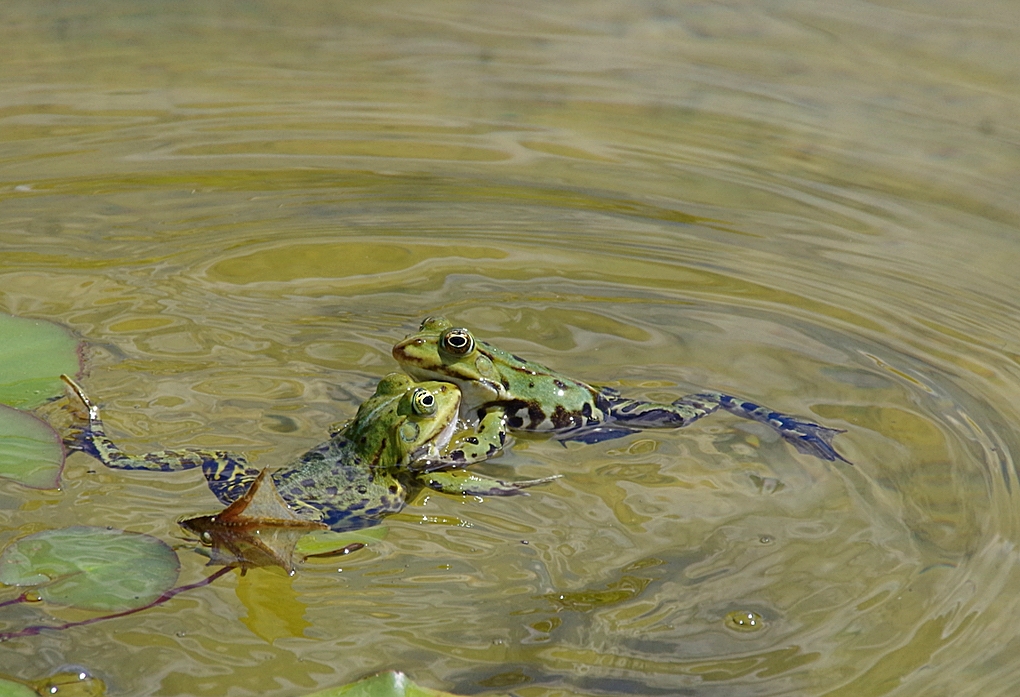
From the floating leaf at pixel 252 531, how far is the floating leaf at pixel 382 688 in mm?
490

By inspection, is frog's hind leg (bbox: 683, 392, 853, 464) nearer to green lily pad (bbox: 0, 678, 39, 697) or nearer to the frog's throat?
the frog's throat

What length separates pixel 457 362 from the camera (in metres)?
3.65

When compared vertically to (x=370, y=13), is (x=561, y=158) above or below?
below

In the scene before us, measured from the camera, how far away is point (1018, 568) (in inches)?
121

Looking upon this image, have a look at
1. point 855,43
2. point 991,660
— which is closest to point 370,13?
point 855,43

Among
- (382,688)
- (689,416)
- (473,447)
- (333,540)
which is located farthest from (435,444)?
(382,688)

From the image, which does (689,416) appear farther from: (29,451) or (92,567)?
(29,451)

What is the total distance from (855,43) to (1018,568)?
13.3 ft

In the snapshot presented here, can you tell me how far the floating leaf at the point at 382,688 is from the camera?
7.93ft

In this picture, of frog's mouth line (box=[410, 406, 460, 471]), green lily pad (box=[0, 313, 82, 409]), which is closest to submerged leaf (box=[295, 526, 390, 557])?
frog's mouth line (box=[410, 406, 460, 471])

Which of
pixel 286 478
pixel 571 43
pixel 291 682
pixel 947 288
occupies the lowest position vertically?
pixel 291 682

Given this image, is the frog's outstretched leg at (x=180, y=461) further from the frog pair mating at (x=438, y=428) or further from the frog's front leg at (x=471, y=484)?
the frog's front leg at (x=471, y=484)

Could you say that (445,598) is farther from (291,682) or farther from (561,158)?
(561,158)

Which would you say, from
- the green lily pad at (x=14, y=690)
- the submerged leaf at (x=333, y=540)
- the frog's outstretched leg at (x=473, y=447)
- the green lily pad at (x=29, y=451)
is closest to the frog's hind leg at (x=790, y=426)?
the frog's outstretched leg at (x=473, y=447)
